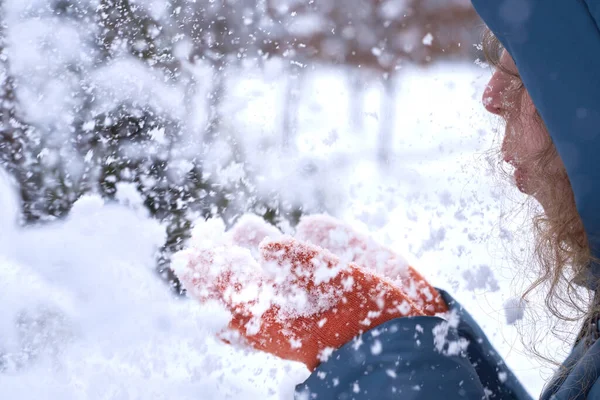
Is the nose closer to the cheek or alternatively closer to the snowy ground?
the cheek

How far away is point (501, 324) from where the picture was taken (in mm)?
847

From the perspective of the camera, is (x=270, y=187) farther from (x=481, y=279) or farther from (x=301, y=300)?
(x=301, y=300)

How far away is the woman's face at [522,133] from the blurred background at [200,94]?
0.29 metres

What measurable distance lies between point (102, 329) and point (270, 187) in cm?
51

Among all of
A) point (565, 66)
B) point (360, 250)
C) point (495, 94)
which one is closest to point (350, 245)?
point (360, 250)

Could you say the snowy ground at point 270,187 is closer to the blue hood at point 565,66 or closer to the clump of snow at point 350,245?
the clump of snow at point 350,245

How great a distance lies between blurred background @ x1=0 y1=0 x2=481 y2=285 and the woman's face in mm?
291

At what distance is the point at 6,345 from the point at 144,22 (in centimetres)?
62

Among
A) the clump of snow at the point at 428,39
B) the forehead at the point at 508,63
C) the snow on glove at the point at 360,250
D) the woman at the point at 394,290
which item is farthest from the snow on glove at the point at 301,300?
the clump of snow at the point at 428,39

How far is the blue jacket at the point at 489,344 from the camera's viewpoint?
0.42m

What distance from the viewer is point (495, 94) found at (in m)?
0.64

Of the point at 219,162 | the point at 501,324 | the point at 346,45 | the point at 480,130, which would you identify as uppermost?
the point at 346,45

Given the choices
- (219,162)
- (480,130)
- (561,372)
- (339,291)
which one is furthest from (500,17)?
(219,162)

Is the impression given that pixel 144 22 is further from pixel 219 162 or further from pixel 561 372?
pixel 561 372
